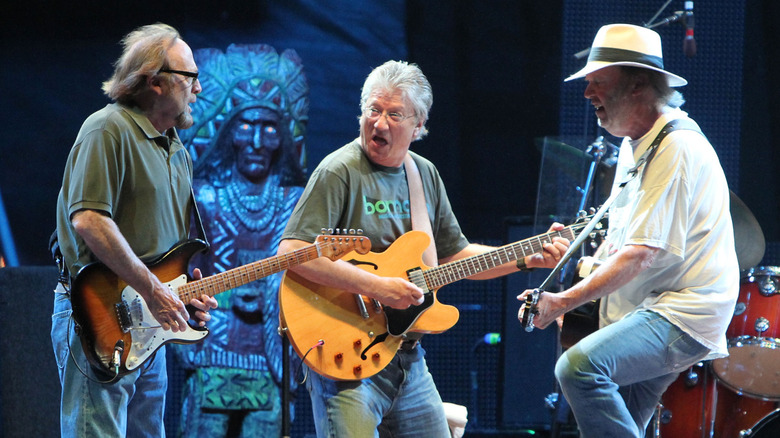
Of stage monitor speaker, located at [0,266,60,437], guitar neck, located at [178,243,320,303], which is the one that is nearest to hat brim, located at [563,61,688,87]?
guitar neck, located at [178,243,320,303]

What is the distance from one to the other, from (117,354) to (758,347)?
3842 mm

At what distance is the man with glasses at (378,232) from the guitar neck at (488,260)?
0.15 feet

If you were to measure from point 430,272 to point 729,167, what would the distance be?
3.75 m

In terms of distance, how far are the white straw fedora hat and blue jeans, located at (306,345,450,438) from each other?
1.58 metres

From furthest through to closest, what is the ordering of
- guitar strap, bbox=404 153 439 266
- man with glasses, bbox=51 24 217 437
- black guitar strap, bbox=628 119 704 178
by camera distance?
guitar strap, bbox=404 153 439 266 → black guitar strap, bbox=628 119 704 178 → man with glasses, bbox=51 24 217 437

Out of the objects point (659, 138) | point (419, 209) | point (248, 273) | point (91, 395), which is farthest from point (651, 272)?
point (91, 395)

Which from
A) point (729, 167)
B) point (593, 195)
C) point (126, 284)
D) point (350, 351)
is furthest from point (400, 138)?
point (729, 167)

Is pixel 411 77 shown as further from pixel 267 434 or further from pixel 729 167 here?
pixel 729 167

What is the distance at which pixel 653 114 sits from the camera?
3611 millimetres

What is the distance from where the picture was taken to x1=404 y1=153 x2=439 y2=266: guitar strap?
381cm

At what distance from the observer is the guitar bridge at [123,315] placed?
130 inches

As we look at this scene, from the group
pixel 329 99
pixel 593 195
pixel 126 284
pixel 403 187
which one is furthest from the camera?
pixel 329 99

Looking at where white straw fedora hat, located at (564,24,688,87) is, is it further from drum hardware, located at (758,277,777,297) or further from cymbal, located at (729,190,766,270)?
drum hardware, located at (758,277,777,297)

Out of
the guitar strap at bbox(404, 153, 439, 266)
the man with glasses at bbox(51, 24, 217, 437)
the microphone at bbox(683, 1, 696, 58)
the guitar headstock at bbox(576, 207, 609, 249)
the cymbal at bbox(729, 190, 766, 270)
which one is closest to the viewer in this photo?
the man with glasses at bbox(51, 24, 217, 437)
